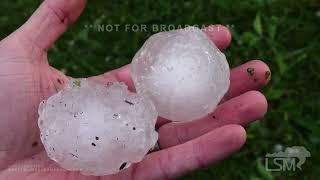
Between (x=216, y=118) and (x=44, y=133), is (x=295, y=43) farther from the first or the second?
(x=44, y=133)

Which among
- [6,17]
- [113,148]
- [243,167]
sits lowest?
[243,167]

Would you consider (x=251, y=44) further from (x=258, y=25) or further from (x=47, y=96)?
(x=47, y=96)

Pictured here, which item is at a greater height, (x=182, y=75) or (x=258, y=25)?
(x=182, y=75)

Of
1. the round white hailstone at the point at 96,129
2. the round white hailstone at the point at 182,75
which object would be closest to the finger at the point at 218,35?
the round white hailstone at the point at 182,75

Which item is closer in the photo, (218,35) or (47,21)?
(47,21)

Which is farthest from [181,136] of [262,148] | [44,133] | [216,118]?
[262,148]

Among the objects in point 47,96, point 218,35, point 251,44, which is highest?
point 218,35

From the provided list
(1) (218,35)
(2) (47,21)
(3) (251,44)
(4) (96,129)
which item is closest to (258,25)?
(3) (251,44)
